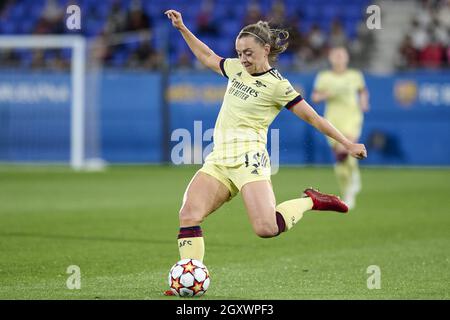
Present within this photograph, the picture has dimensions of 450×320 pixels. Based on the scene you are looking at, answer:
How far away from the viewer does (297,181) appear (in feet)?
66.4

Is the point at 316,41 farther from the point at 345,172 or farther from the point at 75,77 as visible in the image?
the point at 345,172

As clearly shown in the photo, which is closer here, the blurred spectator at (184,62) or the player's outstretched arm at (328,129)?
the player's outstretched arm at (328,129)

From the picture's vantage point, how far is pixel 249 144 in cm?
817

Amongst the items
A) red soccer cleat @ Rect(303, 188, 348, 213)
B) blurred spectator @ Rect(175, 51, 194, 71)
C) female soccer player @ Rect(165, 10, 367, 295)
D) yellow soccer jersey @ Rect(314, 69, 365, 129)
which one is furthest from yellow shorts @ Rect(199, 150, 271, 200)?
blurred spectator @ Rect(175, 51, 194, 71)

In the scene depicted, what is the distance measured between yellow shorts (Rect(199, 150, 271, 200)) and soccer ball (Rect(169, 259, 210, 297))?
2.81 ft

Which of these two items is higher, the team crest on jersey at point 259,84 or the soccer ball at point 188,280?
the team crest on jersey at point 259,84

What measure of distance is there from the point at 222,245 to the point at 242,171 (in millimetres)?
3289

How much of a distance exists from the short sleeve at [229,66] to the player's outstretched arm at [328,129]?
65 cm

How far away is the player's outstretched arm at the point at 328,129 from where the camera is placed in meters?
7.80

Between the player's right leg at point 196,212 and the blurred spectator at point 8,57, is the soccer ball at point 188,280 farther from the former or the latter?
the blurred spectator at point 8,57

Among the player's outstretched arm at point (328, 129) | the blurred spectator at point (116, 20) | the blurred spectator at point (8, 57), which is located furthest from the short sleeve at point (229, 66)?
the blurred spectator at point (116, 20)

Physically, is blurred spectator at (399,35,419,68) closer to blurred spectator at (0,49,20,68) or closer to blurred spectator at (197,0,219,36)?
blurred spectator at (197,0,219,36)

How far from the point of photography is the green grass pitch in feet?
26.5

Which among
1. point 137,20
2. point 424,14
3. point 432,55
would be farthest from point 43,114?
point 424,14
